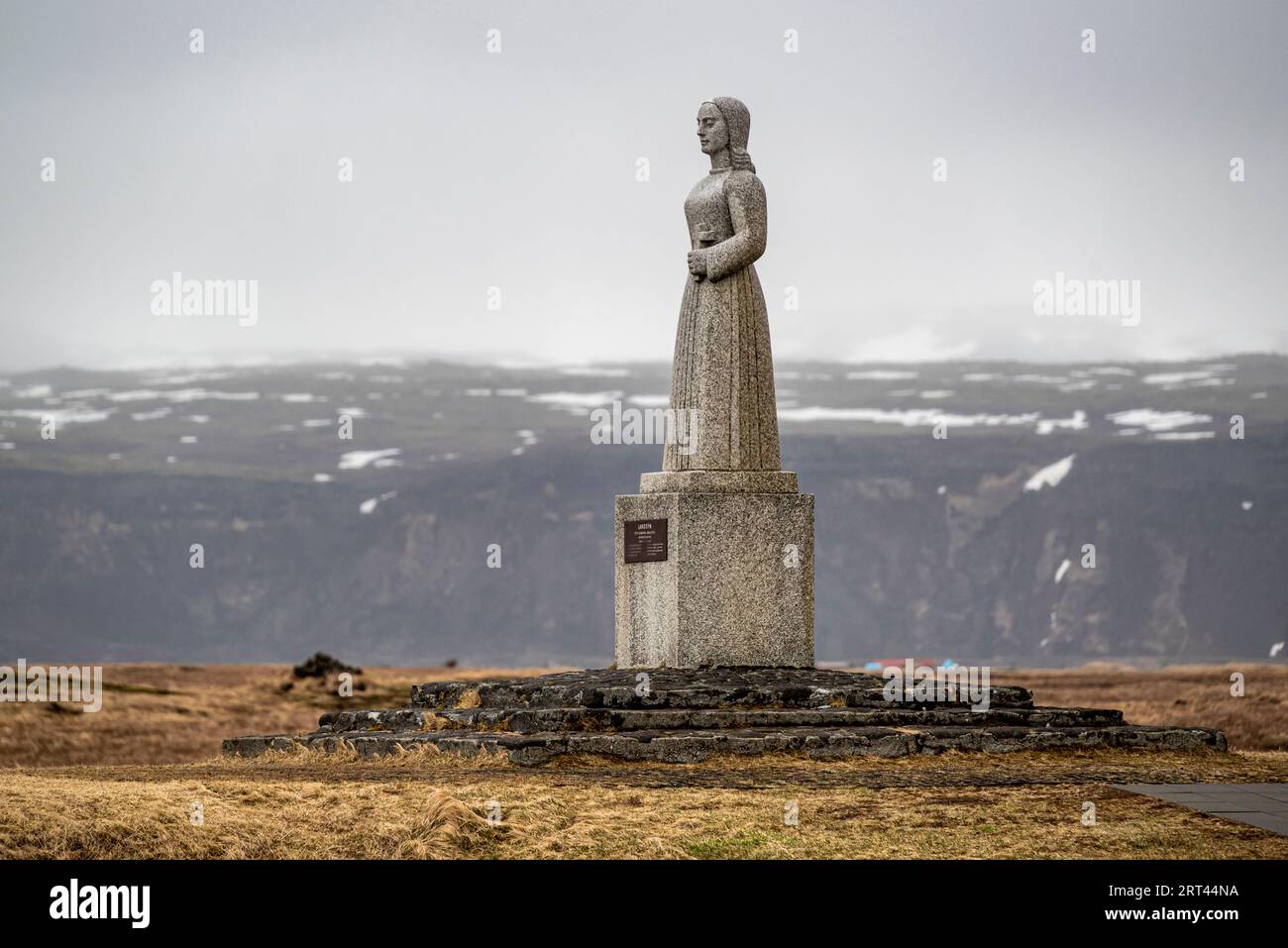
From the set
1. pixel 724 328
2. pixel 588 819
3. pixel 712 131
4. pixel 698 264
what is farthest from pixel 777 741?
pixel 712 131

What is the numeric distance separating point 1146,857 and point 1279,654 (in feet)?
122

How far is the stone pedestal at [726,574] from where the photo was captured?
20000mm

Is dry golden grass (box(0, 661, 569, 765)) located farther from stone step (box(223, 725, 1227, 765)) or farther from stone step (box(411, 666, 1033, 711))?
stone step (box(223, 725, 1227, 765))

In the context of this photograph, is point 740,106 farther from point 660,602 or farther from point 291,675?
point 291,675

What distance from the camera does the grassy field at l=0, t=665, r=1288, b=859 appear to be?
38.7 feet

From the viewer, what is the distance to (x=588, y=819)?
1272 centimetres

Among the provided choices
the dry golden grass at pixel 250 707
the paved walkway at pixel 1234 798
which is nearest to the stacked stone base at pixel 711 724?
the paved walkway at pixel 1234 798

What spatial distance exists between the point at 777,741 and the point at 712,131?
8.01 meters

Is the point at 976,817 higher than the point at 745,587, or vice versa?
the point at 745,587

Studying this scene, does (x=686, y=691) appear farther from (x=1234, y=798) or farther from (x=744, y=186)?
(x=744, y=186)

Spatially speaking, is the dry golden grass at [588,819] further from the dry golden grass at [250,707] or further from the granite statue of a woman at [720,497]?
the dry golden grass at [250,707]

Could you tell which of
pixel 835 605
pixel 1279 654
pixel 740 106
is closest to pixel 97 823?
pixel 740 106

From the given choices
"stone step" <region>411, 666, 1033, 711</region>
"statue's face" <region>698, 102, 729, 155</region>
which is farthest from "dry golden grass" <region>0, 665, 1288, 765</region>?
"statue's face" <region>698, 102, 729, 155</region>

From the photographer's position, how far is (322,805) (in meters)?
13.2
